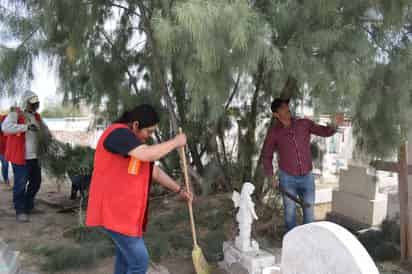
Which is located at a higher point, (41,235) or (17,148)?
(17,148)

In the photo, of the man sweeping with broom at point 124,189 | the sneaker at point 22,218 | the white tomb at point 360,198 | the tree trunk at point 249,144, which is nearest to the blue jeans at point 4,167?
the sneaker at point 22,218

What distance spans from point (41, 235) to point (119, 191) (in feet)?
6.85

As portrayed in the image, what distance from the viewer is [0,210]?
4.39 meters

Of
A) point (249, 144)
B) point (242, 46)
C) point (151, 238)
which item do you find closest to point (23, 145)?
point (151, 238)

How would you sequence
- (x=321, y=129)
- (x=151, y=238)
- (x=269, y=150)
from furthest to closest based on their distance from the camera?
(x=151, y=238), (x=269, y=150), (x=321, y=129)

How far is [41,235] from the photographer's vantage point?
3592mm

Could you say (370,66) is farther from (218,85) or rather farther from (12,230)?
(12,230)

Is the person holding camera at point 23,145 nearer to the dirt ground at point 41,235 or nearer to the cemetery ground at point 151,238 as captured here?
the dirt ground at point 41,235

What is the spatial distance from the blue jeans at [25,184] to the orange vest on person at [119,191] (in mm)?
2174

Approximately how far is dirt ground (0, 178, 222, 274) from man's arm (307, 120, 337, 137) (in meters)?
1.35

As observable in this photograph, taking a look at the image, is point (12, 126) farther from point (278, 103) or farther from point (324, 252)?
point (324, 252)

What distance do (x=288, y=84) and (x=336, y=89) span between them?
0.61 metres

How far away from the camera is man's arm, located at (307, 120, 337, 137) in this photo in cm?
277

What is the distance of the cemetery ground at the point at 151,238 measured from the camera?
296 centimetres
